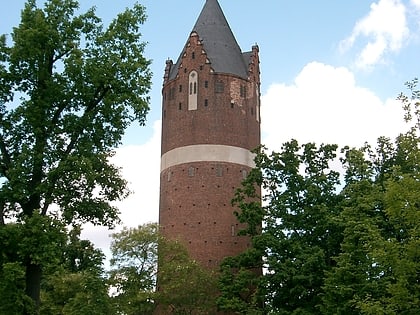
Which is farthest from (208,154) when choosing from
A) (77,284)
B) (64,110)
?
(64,110)

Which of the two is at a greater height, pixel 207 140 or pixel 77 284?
pixel 207 140

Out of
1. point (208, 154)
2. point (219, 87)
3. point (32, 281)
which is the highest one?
point (219, 87)

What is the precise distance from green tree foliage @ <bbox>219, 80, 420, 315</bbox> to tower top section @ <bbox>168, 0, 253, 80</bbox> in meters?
11.9

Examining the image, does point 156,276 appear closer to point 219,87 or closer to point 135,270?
point 135,270

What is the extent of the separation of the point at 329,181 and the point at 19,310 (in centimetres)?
1876

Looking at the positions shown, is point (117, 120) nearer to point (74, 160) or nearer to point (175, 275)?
point (74, 160)

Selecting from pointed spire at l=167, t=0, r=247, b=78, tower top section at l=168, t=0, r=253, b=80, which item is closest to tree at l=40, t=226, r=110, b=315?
tower top section at l=168, t=0, r=253, b=80

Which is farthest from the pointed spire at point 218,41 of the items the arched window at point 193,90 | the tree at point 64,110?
the tree at point 64,110

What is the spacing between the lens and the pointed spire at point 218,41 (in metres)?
43.5

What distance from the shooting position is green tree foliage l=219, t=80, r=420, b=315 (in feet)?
80.0

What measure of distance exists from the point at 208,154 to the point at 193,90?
4.65 metres

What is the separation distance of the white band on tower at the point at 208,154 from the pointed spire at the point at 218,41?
537cm

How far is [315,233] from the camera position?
97.8 ft

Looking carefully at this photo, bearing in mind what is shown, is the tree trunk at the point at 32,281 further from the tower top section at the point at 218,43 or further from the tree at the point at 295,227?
the tower top section at the point at 218,43
